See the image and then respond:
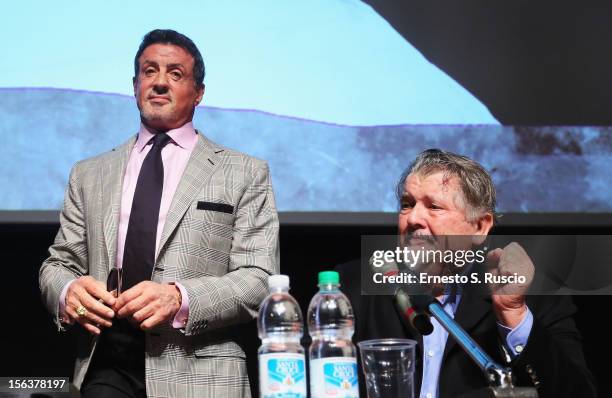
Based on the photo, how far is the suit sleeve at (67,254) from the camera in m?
2.30

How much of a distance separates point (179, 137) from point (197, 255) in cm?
40

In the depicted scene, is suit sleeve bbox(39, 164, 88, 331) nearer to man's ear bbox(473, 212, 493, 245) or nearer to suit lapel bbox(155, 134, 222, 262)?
suit lapel bbox(155, 134, 222, 262)

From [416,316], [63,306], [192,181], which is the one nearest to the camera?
[416,316]

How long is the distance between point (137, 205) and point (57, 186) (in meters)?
0.76

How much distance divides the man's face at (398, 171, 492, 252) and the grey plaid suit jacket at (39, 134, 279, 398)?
15.2 inches

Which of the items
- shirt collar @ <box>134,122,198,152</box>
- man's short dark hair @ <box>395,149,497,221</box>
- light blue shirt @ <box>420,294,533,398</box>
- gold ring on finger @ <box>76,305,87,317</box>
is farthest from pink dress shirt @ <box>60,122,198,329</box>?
light blue shirt @ <box>420,294,533,398</box>

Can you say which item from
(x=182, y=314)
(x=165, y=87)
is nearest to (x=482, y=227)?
(x=182, y=314)

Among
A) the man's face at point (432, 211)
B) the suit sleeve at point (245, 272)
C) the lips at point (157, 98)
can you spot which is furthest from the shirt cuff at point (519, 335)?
the lips at point (157, 98)

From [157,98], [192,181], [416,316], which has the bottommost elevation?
[416,316]

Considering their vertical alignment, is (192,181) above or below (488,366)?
above

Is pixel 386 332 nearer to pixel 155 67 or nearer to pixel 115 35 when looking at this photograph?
pixel 155 67

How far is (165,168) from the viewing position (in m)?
2.52

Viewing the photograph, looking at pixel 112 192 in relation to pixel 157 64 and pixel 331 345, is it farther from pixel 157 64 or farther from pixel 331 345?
pixel 331 345

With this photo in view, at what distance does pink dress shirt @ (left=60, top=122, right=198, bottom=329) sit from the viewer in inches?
94.7
